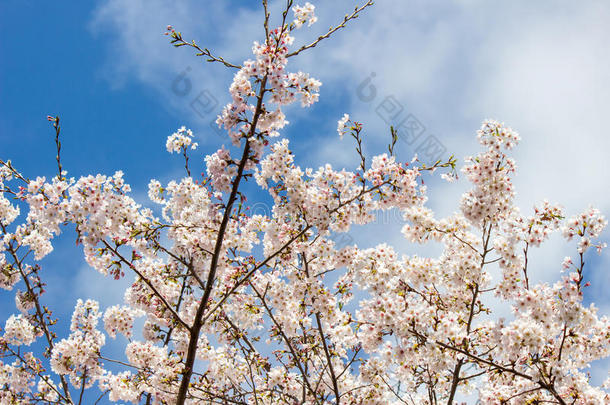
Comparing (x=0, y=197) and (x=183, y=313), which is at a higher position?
(x=0, y=197)

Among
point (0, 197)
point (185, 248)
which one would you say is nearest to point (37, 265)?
point (0, 197)

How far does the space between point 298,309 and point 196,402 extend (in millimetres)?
2582

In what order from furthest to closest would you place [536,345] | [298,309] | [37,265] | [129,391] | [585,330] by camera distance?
1. [37,265]
2. [129,391]
3. [298,309]
4. [585,330]
5. [536,345]

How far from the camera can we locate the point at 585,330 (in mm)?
6289

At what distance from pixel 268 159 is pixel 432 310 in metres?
2.97

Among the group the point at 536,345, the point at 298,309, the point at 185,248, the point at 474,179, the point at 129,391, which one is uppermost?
the point at 474,179

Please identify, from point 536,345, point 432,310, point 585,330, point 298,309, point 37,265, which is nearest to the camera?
point 536,345

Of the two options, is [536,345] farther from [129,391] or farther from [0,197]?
[0,197]

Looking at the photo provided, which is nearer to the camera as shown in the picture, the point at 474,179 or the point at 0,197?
the point at 474,179

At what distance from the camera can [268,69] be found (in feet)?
18.3

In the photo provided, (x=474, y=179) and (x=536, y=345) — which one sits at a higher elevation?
(x=474, y=179)

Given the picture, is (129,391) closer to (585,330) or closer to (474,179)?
(474,179)

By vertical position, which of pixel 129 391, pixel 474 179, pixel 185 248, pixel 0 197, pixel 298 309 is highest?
pixel 0 197

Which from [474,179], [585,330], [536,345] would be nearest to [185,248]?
[474,179]
